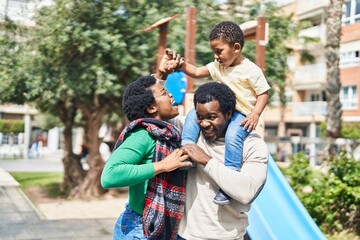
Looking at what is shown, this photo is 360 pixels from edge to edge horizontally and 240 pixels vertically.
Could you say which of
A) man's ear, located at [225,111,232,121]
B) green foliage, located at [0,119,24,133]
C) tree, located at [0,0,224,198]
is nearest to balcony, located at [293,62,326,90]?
green foliage, located at [0,119,24,133]

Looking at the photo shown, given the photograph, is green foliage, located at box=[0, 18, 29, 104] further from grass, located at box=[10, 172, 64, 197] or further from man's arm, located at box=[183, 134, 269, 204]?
man's arm, located at box=[183, 134, 269, 204]

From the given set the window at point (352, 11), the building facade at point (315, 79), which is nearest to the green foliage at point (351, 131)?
the building facade at point (315, 79)

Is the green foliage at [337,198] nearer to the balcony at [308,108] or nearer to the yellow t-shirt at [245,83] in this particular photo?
the yellow t-shirt at [245,83]

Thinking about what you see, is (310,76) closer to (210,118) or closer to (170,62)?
(170,62)

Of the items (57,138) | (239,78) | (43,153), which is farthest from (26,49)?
(57,138)

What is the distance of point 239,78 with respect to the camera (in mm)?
2219

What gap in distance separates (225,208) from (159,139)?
0.43 metres

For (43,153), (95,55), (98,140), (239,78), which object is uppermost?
(95,55)

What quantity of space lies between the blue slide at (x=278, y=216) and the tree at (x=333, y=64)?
25.1 feet

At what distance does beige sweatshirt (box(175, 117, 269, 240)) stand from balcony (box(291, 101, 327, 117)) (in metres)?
27.6

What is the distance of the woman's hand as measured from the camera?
5.71ft

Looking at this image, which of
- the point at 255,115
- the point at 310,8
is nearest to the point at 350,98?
the point at 310,8

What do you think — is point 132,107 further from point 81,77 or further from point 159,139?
point 81,77

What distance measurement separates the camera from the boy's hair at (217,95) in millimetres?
1849
